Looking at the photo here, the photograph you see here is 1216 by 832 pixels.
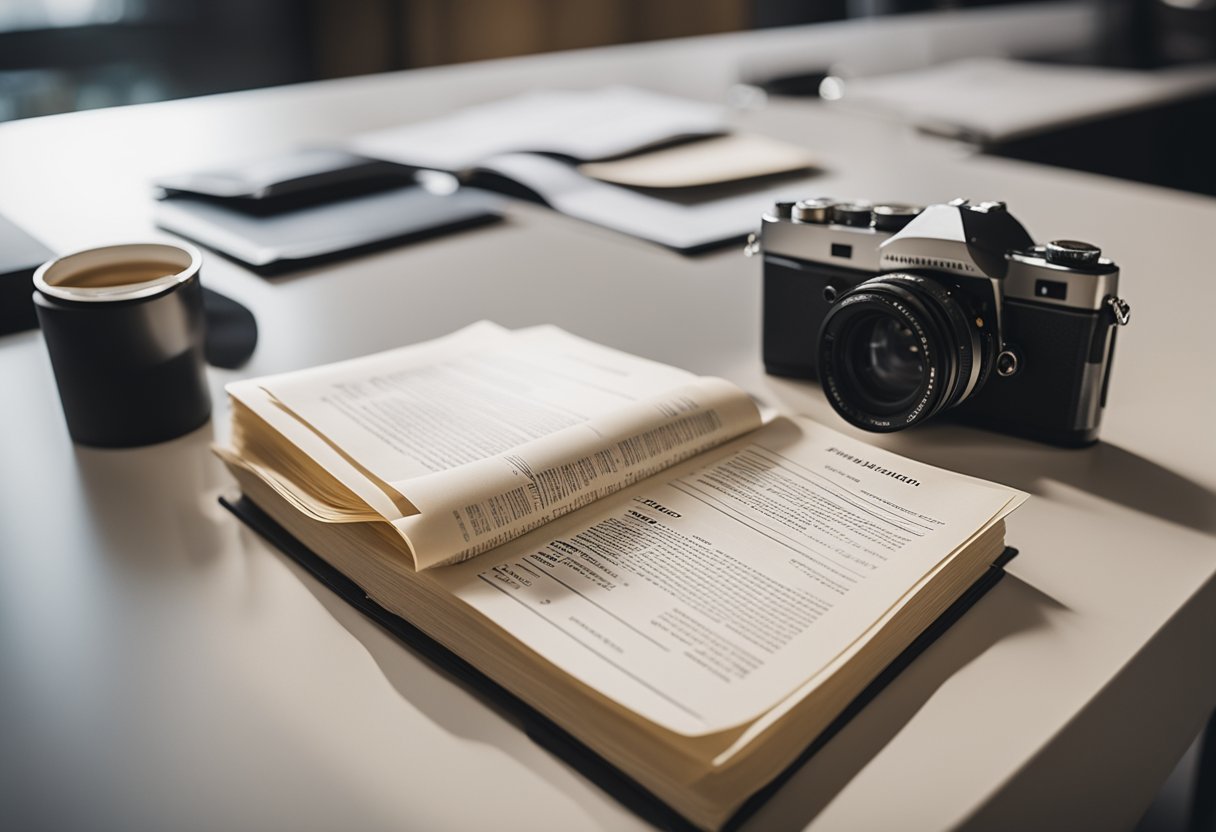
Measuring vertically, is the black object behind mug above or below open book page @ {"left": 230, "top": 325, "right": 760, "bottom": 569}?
below

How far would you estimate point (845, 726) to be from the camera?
409 millimetres

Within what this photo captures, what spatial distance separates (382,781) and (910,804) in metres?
0.19

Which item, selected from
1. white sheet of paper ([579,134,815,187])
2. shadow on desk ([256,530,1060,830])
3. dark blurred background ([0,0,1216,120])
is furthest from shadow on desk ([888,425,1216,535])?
dark blurred background ([0,0,1216,120])

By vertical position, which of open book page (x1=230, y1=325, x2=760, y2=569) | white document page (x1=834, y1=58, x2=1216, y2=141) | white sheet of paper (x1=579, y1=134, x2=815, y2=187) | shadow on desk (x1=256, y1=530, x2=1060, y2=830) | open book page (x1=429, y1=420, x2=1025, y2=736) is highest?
white document page (x1=834, y1=58, x2=1216, y2=141)

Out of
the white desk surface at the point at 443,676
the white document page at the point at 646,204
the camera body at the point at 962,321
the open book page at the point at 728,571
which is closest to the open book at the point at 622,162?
the white document page at the point at 646,204

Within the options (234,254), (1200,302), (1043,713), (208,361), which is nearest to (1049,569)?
(1043,713)

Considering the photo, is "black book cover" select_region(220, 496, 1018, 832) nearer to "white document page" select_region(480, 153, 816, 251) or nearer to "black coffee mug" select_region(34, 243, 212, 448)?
"black coffee mug" select_region(34, 243, 212, 448)

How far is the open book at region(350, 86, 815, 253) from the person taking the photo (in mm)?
1042

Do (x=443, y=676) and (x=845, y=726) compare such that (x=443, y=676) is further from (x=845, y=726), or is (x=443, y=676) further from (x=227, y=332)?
(x=227, y=332)

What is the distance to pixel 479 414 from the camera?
23.5 inches

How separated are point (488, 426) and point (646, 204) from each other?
0.55 metres

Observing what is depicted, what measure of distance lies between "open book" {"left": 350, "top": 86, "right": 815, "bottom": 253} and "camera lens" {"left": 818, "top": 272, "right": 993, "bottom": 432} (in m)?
0.35

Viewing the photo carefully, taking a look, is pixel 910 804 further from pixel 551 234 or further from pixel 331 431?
pixel 551 234

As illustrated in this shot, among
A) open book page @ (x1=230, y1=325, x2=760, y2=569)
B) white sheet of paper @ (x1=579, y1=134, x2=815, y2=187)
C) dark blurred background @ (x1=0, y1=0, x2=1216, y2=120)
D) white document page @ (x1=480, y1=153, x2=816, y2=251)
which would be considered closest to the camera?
open book page @ (x1=230, y1=325, x2=760, y2=569)
